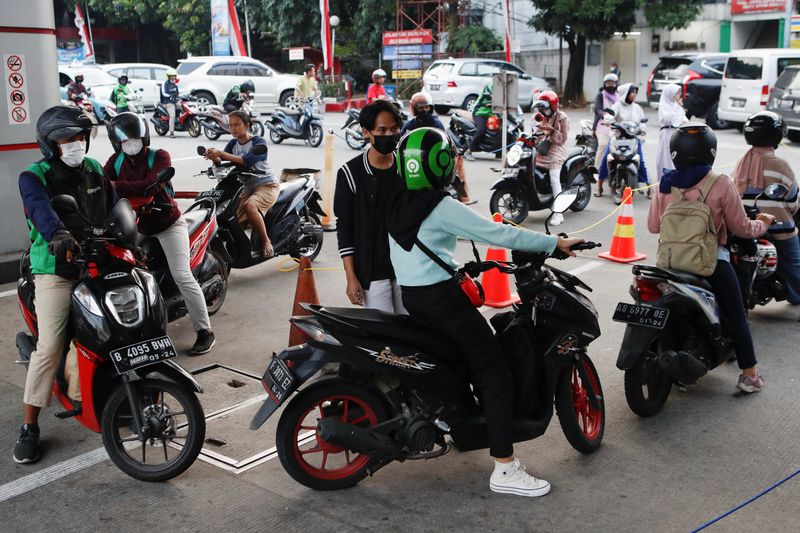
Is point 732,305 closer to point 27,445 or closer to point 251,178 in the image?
point 27,445

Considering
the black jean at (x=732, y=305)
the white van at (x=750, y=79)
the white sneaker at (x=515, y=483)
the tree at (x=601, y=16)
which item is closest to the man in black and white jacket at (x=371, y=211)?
the white sneaker at (x=515, y=483)

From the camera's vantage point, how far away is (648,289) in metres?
4.98

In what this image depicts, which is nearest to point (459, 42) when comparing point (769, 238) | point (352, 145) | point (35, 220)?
point (352, 145)

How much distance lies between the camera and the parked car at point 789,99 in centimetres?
1772

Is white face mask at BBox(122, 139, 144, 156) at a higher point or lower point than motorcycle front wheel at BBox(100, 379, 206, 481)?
higher

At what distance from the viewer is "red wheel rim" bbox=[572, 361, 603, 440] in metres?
4.45

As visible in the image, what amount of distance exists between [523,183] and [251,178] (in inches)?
167

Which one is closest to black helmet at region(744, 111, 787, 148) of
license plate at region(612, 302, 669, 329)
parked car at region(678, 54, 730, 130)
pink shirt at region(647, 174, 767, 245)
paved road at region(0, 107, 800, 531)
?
pink shirt at region(647, 174, 767, 245)

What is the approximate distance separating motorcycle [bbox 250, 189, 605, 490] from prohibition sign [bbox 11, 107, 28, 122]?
5179mm

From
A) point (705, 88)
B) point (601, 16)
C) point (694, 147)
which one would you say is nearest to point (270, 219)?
point (694, 147)

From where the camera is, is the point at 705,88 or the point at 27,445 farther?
the point at 705,88

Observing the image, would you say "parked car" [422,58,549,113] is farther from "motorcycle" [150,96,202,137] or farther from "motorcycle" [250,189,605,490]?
"motorcycle" [250,189,605,490]

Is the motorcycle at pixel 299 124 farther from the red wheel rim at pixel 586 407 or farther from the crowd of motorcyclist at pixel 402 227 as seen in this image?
the red wheel rim at pixel 586 407

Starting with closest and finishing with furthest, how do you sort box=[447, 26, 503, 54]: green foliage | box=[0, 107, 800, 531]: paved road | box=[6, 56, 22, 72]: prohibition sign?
box=[0, 107, 800, 531]: paved road → box=[6, 56, 22, 72]: prohibition sign → box=[447, 26, 503, 54]: green foliage
